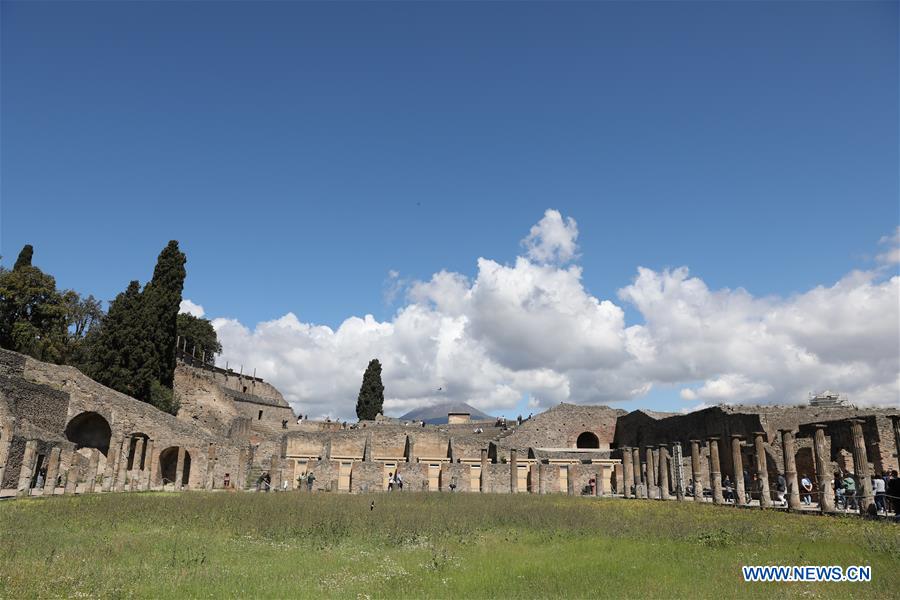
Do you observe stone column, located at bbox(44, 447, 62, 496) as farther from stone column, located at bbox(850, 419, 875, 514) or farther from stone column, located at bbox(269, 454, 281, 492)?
stone column, located at bbox(850, 419, 875, 514)

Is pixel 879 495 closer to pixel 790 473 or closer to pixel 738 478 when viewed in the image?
pixel 790 473

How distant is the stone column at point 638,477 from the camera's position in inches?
1351

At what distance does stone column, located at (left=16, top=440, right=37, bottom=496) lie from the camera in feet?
86.0

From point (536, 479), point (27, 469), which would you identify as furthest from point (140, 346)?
point (536, 479)

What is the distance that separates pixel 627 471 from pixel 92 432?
111 feet

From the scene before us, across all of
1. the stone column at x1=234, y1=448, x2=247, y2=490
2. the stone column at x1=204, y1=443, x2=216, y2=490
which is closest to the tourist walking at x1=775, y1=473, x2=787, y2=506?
the stone column at x1=234, y1=448, x2=247, y2=490

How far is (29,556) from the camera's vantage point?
11.4 meters

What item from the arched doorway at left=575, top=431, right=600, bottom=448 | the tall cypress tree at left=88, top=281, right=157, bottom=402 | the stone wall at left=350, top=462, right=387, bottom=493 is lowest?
the stone wall at left=350, top=462, right=387, bottom=493

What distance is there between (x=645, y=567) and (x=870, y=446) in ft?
83.5

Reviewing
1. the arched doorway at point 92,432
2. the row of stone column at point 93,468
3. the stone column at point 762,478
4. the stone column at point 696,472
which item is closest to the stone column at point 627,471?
the stone column at point 696,472

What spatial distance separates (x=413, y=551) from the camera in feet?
43.6

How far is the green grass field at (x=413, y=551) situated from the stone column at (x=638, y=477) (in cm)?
1349

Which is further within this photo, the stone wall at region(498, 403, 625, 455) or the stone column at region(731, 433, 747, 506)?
the stone wall at region(498, 403, 625, 455)

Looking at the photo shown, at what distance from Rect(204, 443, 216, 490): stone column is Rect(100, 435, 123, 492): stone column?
4.85 meters
